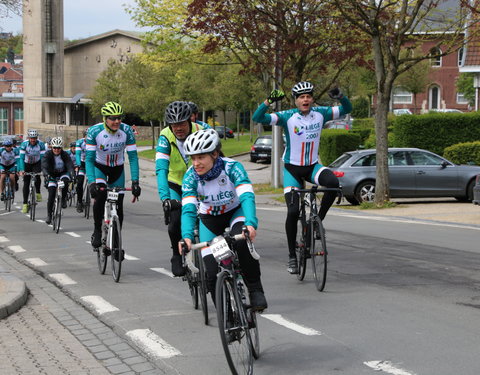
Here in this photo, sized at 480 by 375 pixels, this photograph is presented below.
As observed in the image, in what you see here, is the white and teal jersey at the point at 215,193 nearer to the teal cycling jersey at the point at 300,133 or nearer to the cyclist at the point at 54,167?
the teal cycling jersey at the point at 300,133

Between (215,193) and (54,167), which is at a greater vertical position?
(215,193)

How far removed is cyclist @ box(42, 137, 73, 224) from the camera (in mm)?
16531

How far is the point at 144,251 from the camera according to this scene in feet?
41.0

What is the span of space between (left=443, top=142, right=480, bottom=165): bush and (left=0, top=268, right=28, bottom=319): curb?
19.9 metres

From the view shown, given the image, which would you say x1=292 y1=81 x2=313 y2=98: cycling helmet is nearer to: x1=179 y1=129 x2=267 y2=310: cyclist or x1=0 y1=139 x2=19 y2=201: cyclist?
x1=179 y1=129 x2=267 y2=310: cyclist

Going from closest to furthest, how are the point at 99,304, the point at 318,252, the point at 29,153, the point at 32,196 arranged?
1. the point at 99,304
2. the point at 318,252
3. the point at 32,196
4. the point at 29,153

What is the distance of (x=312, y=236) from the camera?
8.61m

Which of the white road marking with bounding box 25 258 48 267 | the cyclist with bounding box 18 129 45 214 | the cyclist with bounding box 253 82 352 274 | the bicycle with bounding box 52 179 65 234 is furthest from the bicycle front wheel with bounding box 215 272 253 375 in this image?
the cyclist with bounding box 18 129 45 214

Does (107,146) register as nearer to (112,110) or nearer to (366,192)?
(112,110)

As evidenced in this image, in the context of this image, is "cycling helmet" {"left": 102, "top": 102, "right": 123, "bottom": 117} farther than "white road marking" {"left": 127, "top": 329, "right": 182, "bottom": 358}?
Yes

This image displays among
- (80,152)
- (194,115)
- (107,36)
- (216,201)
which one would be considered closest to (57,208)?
(80,152)

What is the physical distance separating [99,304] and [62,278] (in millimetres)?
1932

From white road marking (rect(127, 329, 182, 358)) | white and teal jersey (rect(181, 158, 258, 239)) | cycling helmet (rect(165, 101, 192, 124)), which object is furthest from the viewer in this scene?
cycling helmet (rect(165, 101, 192, 124))

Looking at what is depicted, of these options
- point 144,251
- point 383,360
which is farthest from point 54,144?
point 383,360
